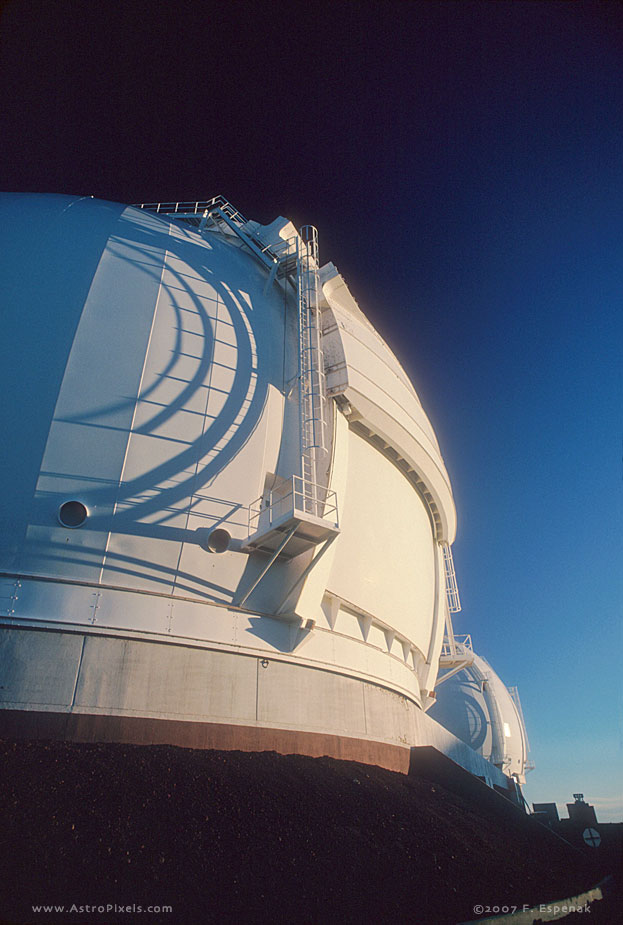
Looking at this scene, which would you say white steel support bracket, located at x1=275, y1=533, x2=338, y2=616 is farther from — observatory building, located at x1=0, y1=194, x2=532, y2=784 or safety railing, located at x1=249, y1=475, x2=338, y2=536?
safety railing, located at x1=249, y1=475, x2=338, y2=536

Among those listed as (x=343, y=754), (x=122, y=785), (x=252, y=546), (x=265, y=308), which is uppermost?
(x=265, y=308)

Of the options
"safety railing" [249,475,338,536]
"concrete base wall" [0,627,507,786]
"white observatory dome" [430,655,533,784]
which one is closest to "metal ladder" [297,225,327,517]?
"safety railing" [249,475,338,536]

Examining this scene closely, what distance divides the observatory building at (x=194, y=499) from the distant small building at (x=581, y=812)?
34.9 ft

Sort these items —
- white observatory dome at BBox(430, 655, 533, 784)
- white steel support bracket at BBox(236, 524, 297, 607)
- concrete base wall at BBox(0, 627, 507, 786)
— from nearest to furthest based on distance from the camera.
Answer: concrete base wall at BBox(0, 627, 507, 786) → white steel support bracket at BBox(236, 524, 297, 607) → white observatory dome at BBox(430, 655, 533, 784)

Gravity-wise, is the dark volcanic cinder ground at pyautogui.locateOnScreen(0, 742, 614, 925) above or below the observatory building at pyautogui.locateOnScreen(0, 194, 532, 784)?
below

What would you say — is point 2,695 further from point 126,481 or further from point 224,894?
point 224,894

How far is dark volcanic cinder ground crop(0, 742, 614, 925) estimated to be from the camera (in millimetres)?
6176

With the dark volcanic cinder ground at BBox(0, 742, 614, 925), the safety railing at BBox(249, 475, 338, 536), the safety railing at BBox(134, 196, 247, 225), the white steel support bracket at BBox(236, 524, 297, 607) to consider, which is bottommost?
the dark volcanic cinder ground at BBox(0, 742, 614, 925)

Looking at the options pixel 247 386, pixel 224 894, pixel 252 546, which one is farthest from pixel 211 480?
pixel 224 894

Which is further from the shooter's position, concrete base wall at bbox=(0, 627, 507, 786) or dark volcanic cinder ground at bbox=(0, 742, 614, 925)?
concrete base wall at bbox=(0, 627, 507, 786)

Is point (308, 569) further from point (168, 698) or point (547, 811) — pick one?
point (547, 811)

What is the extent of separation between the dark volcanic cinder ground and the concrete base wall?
64 cm

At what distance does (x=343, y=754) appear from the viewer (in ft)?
39.8

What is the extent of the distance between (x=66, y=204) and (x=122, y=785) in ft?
47.0
